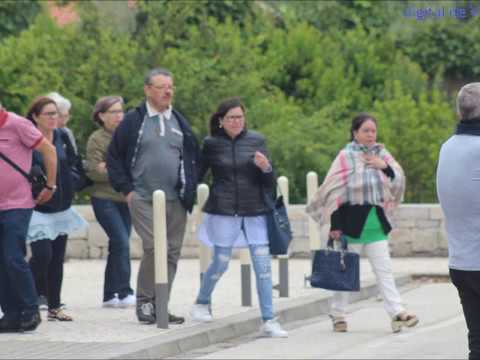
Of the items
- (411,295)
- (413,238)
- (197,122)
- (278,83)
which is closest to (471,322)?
(411,295)

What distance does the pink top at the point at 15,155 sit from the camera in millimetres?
11547

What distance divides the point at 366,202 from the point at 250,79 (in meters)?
8.70

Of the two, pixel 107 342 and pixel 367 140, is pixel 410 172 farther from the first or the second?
pixel 107 342

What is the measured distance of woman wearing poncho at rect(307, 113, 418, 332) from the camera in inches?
491

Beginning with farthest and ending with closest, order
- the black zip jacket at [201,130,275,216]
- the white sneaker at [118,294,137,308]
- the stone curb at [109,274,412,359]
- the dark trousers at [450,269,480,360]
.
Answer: the white sneaker at [118,294,137,308] → the black zip jacket at [201,130,275,216] → the stone curb at [109,274,412,359] → the dark trousers at [450,269,480,360]

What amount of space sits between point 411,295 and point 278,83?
9775mm

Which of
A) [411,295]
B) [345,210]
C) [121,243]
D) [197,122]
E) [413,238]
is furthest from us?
[197,122]

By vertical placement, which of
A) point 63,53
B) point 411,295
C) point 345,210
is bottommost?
point 411,295

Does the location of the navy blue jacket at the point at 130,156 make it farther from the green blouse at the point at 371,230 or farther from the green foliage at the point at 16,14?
the green foliage at the point at 16,14

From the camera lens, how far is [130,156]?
12188 millimetres

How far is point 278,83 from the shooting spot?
24891 millimetres

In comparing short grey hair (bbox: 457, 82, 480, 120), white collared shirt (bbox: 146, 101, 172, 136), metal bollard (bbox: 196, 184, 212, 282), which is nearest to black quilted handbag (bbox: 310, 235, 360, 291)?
metal bollard (bbox: 196, 184, 212, 282)

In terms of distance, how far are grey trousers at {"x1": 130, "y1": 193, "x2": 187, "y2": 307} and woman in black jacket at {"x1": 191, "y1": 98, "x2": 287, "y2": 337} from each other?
234mm

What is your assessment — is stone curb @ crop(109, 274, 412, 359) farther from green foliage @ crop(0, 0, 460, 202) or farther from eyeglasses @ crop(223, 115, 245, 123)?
green foliage @ crop(0, 0, 460, 202)
